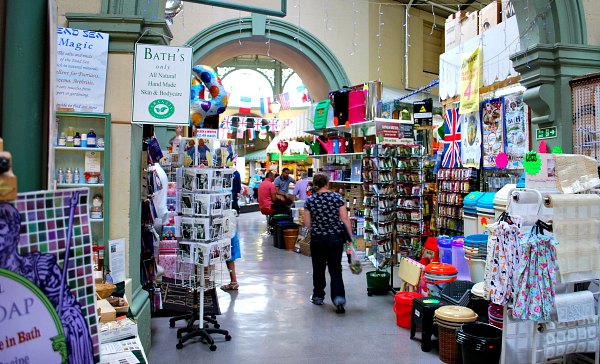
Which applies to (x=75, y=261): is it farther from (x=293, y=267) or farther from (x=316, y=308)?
(x=293, y=267)

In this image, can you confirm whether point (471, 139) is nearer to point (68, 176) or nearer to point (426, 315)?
point (426, 315)

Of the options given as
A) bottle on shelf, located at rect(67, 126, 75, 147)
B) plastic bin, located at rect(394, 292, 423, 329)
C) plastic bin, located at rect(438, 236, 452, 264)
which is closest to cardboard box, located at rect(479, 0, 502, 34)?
plastic bin, located at rect(438, 236, 452, 264)

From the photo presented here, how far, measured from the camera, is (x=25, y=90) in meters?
1.73

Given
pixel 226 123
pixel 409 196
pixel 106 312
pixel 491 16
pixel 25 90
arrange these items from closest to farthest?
pixel 25 90 → pixel 106 312 → pixel 491 16 → pixel 409 196 → pixel 226 123

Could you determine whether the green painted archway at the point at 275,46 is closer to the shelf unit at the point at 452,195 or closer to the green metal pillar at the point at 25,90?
the shelf unit at the point at 452,195

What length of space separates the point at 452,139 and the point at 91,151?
6.55m

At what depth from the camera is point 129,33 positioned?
3.97m

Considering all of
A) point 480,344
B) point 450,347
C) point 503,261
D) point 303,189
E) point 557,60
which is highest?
point 557,60

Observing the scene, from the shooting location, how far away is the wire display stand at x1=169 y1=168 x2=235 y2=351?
15.1ft

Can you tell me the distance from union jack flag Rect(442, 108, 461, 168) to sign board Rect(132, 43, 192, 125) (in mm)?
5932

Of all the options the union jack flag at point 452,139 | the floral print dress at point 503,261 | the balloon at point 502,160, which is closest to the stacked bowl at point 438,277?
the floral print dress at point 503,261

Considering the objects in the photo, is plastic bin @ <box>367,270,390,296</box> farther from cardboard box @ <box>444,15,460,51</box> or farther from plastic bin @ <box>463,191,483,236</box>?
cardboard box @ <box>444,15,460,51</box>

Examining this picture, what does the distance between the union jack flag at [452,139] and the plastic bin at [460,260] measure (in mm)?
3467

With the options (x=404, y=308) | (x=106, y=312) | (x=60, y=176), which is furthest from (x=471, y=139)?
(x=106, y=312)
